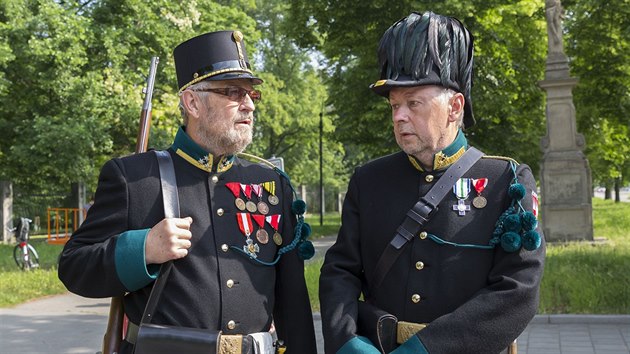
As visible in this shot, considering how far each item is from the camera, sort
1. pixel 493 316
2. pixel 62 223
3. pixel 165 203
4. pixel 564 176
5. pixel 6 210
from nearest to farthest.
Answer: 1. pixel 493 316
2. pixel 165 203
3. pixel 564 176
4. pixel 6 210
5. pixel 62 223

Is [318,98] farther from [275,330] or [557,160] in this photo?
[275,330]

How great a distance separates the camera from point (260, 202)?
3.68 meters

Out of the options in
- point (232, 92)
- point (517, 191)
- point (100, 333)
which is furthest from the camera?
point (100, 333)

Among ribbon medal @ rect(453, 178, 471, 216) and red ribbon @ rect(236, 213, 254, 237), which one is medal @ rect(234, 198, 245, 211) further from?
ribbon medal @ rect(453, 178, 471, 216)

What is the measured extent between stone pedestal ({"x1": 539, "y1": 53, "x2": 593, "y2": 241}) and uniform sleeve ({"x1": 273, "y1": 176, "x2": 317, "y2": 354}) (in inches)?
565

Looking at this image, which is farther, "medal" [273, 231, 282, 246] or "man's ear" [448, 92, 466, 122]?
"medal" [273, 231, 282, 246]

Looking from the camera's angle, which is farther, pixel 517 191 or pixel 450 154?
pixel 450 154

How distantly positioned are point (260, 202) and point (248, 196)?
6 cm

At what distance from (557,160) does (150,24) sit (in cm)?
1236

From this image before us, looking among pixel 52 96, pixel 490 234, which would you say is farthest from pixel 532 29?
pixel 490 234

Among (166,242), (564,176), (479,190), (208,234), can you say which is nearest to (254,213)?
(208,234)

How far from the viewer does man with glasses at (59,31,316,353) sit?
3.26 m

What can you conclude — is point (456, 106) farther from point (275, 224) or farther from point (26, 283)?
point (26, 283)

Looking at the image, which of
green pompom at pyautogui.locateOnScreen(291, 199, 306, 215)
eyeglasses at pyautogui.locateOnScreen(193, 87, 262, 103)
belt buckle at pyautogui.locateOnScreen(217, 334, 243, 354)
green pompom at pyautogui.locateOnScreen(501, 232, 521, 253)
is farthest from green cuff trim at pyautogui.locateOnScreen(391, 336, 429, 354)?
eyeglasses at pyautogui.locateOnScreen(193, 87, 262, 103)
